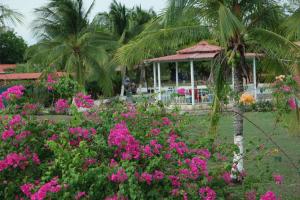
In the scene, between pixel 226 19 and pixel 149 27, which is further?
pixel 149 27

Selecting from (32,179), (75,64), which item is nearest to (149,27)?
(32,179)

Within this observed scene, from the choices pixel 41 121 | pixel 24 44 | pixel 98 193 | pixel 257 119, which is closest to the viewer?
pixel 98 193

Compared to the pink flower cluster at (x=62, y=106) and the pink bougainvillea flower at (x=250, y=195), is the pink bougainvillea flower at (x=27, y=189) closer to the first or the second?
the pink flower cluster at (x=62, y=106)

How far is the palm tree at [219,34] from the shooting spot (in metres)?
6.87

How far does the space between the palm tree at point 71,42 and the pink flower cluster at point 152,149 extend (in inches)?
744

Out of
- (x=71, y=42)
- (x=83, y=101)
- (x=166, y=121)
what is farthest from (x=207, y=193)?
(x=71, y=42)

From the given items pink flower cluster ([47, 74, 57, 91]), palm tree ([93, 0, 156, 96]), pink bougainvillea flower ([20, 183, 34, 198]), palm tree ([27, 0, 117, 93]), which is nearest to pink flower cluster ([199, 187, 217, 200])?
pink bougainvillea flower ([20, 183, 34, 198])

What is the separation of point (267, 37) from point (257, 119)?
10896mm

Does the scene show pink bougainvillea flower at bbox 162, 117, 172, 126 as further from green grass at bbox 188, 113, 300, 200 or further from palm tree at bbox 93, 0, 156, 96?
palm tree at bbox 93, 0, 156, 96

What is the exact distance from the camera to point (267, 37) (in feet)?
22.7

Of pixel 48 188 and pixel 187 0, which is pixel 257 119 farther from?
pixel 48 188

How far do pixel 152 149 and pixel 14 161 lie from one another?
1157 mm

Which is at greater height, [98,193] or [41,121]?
[41,121]

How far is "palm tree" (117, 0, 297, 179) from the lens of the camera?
6867mm
